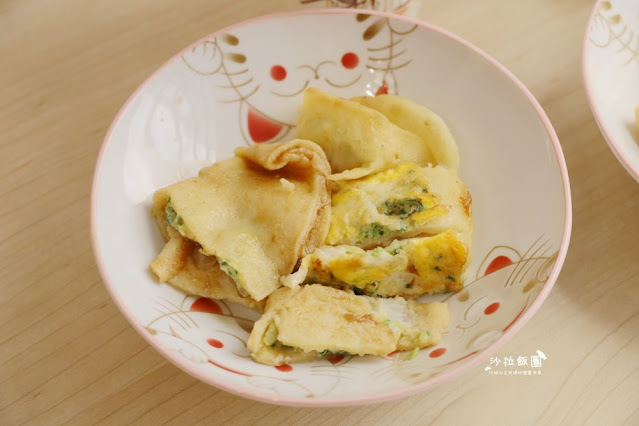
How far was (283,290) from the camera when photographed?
1.13 m

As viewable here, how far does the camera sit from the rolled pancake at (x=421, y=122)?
133 centimetres

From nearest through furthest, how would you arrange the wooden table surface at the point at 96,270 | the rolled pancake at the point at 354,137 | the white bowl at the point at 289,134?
the white bowl at the point at 289,134 → the wooden table surface at the point at 96,270 → the rolled pancake at the point at 354,137

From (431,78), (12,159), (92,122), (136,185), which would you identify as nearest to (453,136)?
(431,78)

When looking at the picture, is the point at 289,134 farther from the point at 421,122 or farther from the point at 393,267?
the point at 393,267

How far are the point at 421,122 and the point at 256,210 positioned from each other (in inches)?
17.8

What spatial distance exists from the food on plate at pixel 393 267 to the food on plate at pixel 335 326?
3 centimetres

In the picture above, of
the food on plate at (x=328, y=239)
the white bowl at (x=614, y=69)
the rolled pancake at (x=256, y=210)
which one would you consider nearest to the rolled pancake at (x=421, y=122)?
the food on plate at (x=328, y=239)

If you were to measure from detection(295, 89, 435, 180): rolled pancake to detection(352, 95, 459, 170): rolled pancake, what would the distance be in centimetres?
2

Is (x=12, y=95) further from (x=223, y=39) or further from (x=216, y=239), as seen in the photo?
(x=216, y=239)

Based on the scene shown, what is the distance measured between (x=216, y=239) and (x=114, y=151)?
30cm

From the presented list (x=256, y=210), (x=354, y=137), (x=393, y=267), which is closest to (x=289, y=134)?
(x=354, y=137)

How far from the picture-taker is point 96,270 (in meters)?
1.31

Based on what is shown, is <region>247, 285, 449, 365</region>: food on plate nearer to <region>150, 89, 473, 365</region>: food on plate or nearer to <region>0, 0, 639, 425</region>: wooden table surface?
<region>150, 89, 473, 365</region>: food on plate

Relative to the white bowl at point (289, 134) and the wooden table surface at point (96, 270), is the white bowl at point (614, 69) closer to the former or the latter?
the wooden table surface at point (96, 270)
